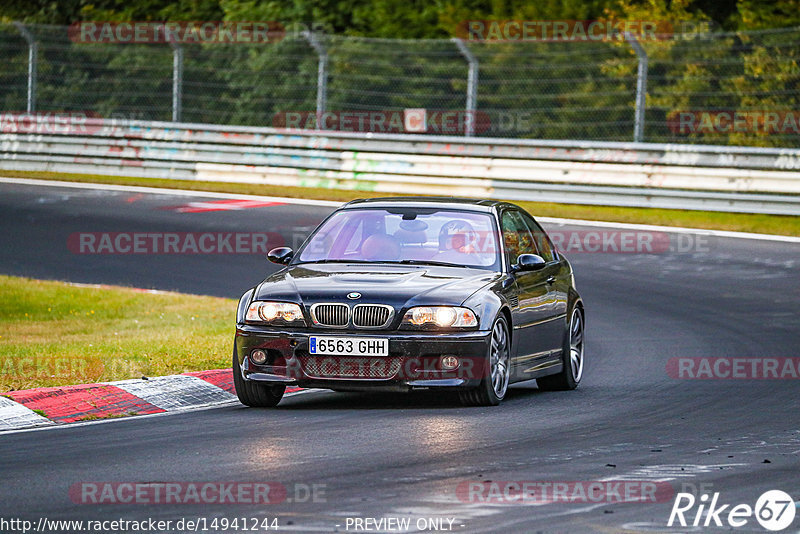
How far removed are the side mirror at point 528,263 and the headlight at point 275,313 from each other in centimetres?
178

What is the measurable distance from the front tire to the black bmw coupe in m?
0.01

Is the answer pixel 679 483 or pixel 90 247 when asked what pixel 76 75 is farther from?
pixel 679 483

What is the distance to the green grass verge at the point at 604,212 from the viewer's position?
70.5ft

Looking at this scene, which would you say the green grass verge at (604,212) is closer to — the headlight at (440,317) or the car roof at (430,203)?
the car roof at (430,203)

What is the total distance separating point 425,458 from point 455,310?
1919 mm

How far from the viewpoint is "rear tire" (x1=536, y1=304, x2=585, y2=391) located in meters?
11.3

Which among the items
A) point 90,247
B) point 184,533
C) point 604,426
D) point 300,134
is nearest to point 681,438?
point 604,426

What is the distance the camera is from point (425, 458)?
787 centimetres

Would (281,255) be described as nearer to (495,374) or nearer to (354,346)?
(354,346)

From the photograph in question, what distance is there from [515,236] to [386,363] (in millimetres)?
2129

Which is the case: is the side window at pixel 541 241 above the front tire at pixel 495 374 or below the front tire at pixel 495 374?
above

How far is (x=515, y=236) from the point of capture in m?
11.2

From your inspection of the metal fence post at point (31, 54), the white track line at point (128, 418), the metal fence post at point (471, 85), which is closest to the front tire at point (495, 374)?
the white track line at point (128, 418)

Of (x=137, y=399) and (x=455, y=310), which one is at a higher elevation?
(x=455, y=310)
